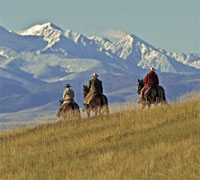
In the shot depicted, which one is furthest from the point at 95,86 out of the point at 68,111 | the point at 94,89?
the point at 68,111

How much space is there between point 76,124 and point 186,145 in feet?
28.2

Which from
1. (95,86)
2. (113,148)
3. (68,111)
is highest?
(95,86)

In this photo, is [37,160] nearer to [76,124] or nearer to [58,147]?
[58,147]

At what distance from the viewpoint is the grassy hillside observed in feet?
41.6

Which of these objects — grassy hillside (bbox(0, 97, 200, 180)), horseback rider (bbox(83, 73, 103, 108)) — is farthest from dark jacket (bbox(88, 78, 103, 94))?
grassy hillside (bbox(0, 97, 200, 180))

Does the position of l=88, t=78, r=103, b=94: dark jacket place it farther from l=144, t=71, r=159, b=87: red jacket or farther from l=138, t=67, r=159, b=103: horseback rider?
l=144, t=71, r=159, b=87: red jacket

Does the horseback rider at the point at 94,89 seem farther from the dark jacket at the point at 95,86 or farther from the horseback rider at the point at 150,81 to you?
the horseback rider at the point at 150,81

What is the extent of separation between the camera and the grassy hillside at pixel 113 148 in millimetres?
12688

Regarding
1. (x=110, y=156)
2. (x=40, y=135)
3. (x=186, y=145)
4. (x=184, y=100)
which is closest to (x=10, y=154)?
(x=40, y=135)

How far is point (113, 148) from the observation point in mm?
16109

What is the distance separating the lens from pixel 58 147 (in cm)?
1745

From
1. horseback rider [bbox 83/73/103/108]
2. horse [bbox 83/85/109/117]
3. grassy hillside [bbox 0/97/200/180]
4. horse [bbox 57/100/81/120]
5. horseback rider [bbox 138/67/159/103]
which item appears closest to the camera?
grassy hillside [bbox 0/97/200/180]

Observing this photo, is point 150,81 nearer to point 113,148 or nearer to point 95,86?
point 95,86

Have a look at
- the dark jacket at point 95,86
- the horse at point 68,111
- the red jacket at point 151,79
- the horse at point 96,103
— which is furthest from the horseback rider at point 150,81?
the horse at point 68,111
